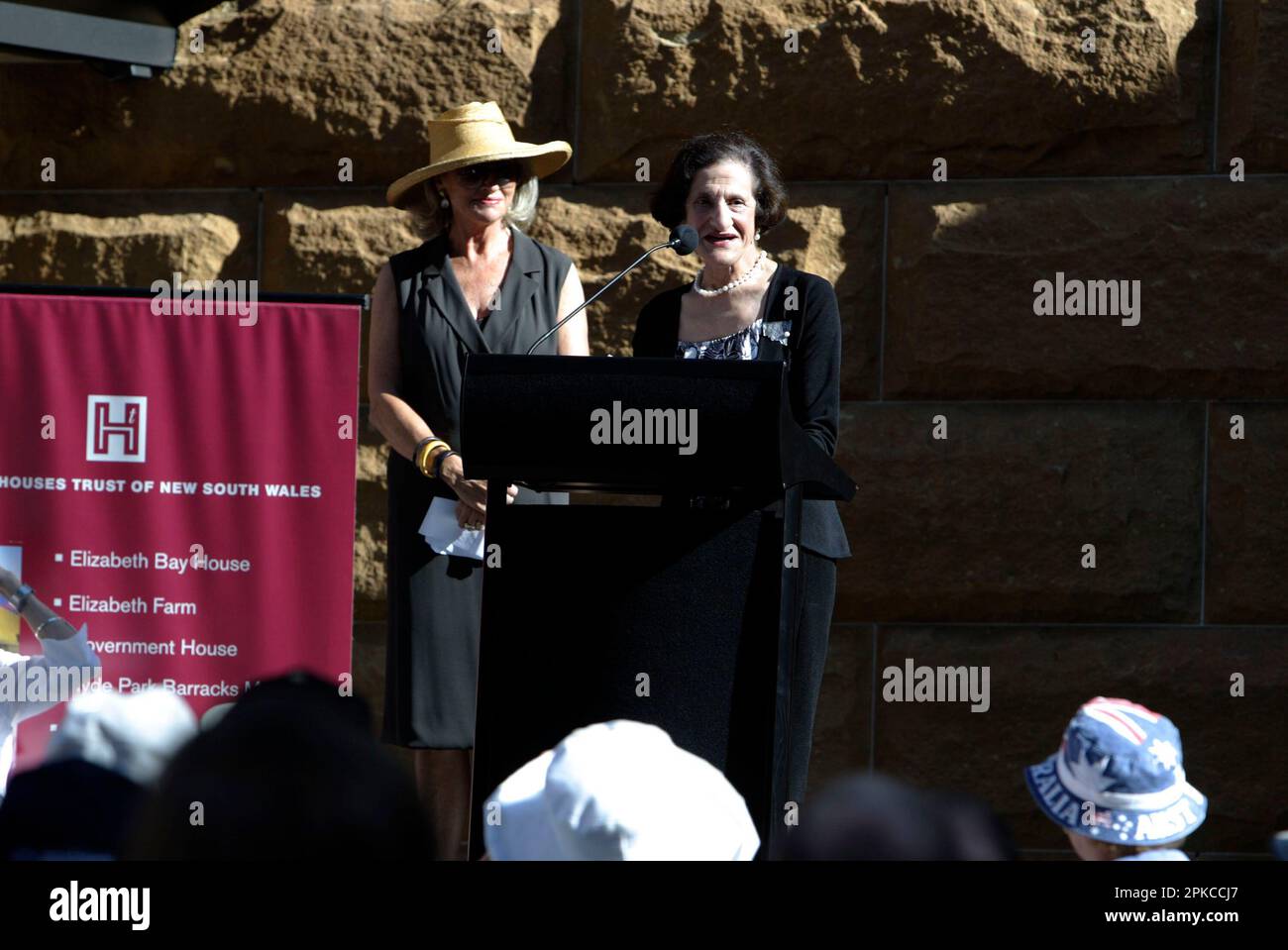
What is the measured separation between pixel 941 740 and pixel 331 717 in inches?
128

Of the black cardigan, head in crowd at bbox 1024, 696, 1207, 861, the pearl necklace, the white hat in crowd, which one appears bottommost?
head in crowd at bbox 1024, 696, 1207, 861

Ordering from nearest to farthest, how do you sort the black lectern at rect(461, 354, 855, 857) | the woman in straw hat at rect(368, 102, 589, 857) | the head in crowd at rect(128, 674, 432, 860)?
the head in crowd at rect(128, 674, 432, 860) < the black lectern at rect(461, 354, 855, 857) < the woman in straw hat at rect(368, 102, 589, 857)

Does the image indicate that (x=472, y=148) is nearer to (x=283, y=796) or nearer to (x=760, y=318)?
(x=760, y=318)

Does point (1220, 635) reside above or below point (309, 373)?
below

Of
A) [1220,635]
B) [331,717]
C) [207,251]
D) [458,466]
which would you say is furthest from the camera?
[207,251]

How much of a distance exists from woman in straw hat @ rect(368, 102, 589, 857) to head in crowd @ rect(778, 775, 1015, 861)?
77.4 inches

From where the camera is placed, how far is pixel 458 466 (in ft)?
9.83

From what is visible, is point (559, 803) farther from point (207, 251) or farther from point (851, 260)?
point (207, 251)

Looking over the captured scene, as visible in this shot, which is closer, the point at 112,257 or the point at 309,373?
the point at 309,373

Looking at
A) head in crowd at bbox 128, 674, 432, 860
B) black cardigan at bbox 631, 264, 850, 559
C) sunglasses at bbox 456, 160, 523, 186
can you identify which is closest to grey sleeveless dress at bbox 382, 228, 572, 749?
sunglasses at bbox 456, 160, 523, 186

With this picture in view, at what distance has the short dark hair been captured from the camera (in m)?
3.03

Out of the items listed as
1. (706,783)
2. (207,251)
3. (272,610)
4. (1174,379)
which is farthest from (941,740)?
(706,783)

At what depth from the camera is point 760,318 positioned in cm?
→ 290

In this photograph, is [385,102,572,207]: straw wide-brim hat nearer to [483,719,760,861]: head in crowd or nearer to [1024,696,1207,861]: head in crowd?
[1024,696,1207,861]: head in crowd
